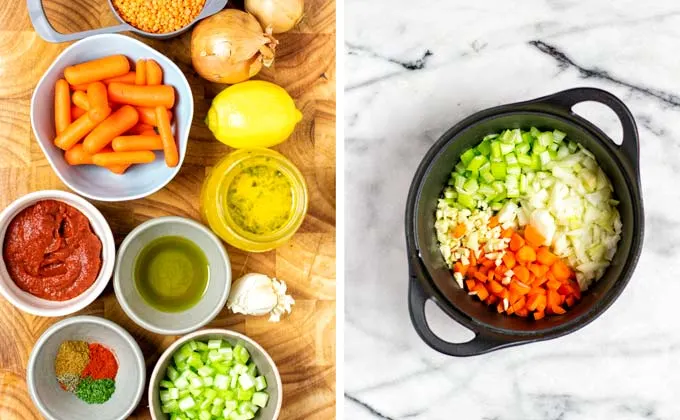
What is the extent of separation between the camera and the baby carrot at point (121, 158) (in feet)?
4.60

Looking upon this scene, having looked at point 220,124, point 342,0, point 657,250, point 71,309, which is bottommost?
point 71,309

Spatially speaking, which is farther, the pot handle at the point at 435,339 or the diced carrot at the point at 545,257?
the diced carrot at the point at 545,257

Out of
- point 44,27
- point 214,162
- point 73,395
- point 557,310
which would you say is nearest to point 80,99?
point 44,27

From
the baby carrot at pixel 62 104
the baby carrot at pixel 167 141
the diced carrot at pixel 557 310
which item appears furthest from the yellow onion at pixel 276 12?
the diced carrot at pixel 557 310

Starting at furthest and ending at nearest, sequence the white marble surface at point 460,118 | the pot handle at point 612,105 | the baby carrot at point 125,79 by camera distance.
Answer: the white marble surface at point 460,118
the baby carrot at point 125,79
the pot handle at point 612,105

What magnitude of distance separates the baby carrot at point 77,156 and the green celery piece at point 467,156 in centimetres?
63

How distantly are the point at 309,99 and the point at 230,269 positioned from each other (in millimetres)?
337

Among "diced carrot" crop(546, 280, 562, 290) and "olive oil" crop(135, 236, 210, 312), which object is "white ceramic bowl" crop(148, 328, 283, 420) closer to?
"olive oil" crop(135, 236, 210, 312)

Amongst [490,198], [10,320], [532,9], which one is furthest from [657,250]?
[10,320]

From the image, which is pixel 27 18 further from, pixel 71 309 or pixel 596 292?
pixel 596 292

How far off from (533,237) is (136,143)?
27.0 inches

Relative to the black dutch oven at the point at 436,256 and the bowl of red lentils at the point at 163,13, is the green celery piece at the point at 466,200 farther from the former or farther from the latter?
the bowl of red lentils at the point at 163,13

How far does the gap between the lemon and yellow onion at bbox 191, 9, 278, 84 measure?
3cm

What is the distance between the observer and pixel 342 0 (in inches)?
59.9
